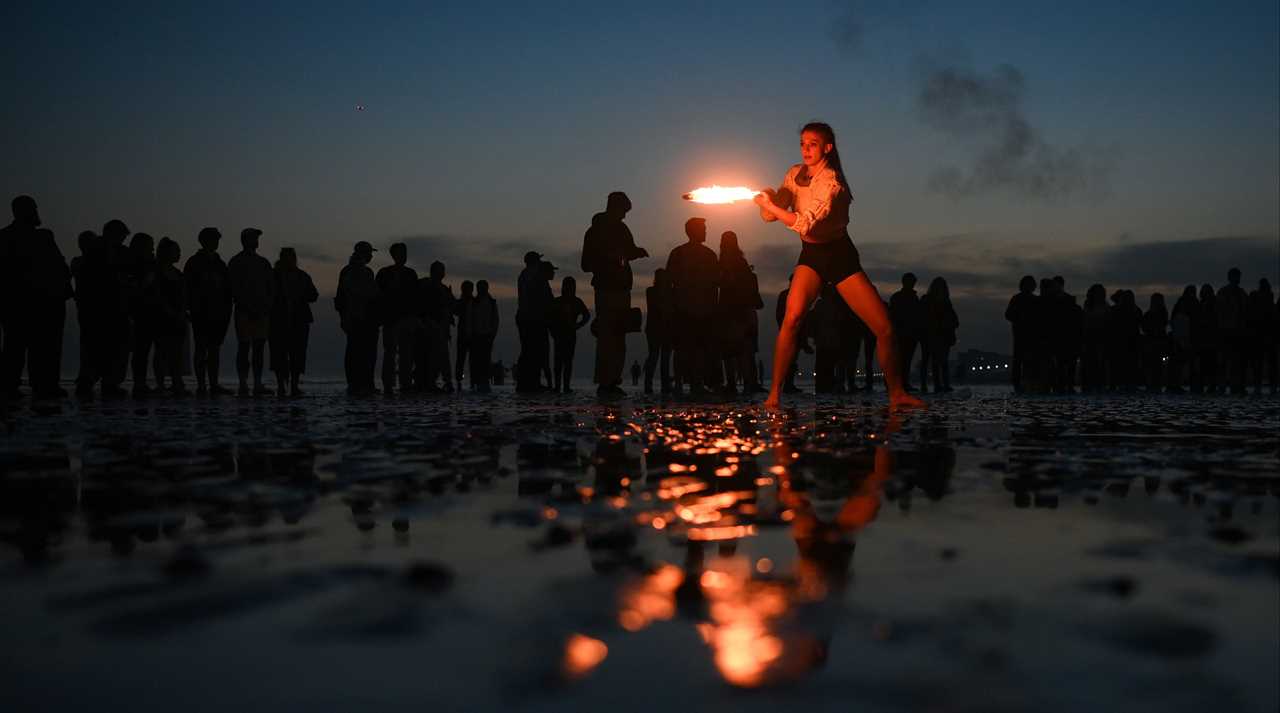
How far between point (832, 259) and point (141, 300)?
8289 mm

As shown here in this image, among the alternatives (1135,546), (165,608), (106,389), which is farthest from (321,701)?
(106,389)

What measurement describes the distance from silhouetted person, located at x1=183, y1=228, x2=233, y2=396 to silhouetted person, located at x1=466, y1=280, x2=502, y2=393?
231 inches

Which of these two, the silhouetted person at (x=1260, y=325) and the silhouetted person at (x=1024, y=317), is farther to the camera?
the silhouetted person at (x=1260, y=325)

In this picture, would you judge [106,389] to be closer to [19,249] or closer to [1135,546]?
[19,249]

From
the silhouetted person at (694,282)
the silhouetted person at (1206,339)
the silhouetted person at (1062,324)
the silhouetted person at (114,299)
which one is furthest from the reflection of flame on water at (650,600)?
the silhouetted person at (1206,339)

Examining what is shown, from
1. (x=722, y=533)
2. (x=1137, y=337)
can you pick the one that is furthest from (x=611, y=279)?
(x=1137, y=337)

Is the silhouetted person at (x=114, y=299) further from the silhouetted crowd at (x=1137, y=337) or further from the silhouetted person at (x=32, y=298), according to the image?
the silhouetted crowd at (x=1137, y=337)

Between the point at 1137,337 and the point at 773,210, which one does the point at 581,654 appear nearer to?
the point at 773,210

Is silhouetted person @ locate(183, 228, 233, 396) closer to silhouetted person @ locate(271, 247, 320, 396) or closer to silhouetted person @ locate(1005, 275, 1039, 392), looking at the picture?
silhouetted person @ locate(271, 247, 320, 396)

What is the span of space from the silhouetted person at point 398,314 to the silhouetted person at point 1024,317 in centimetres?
988

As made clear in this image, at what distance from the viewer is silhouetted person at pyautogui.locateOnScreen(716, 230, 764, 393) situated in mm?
15336

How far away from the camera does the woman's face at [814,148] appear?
9.04 metres

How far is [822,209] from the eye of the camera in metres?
8.93

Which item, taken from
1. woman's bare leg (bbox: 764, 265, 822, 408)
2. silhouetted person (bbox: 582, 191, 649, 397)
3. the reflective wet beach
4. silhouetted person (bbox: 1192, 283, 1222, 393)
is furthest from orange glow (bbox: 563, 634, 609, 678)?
silhouetted person (bbox: 1192, 283, 1222, 393)
